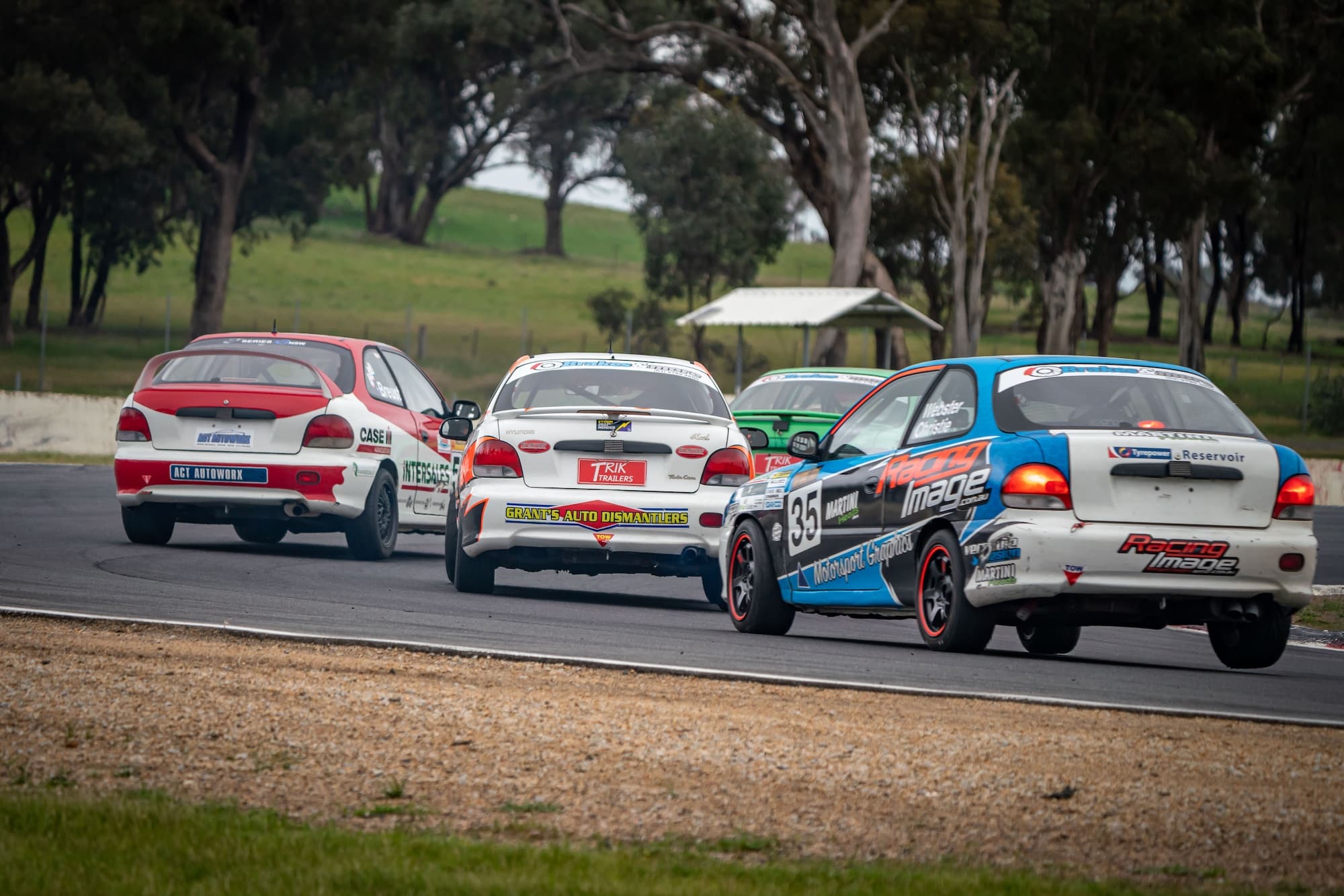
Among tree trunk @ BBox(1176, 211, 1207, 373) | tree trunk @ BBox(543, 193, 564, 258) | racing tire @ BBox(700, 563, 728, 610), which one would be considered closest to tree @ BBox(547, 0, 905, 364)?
tree trunk @ BBox(1176, 211, 1207, 373)

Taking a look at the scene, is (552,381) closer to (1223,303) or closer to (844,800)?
(844,800)

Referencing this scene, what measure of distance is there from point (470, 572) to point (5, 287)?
48778mm

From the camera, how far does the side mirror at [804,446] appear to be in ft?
34.4

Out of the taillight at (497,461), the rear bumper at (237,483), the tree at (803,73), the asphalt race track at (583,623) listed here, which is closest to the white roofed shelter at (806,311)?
the tree at (803,73)

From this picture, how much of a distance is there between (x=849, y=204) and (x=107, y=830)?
40.3m

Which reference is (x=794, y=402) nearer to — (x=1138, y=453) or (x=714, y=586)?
(x=714, y=586)

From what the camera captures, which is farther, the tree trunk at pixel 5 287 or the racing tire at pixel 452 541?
the tree trunk at pixel 5 287

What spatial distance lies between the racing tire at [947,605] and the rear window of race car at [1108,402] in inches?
27.1

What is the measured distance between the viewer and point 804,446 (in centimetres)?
1051

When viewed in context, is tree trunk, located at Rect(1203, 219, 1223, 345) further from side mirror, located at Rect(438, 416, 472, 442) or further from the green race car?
side mirror, located at Rect(438, 416, 472, 442)

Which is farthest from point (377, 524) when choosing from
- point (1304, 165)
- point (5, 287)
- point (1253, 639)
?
point (1304, 165)

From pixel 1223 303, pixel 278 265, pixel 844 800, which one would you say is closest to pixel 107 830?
pixel 844 800

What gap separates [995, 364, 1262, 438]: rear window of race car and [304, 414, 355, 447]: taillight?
6.12 meters

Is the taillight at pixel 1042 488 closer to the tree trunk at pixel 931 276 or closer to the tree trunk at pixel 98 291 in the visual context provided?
the tree trunk at pixel 931 276
